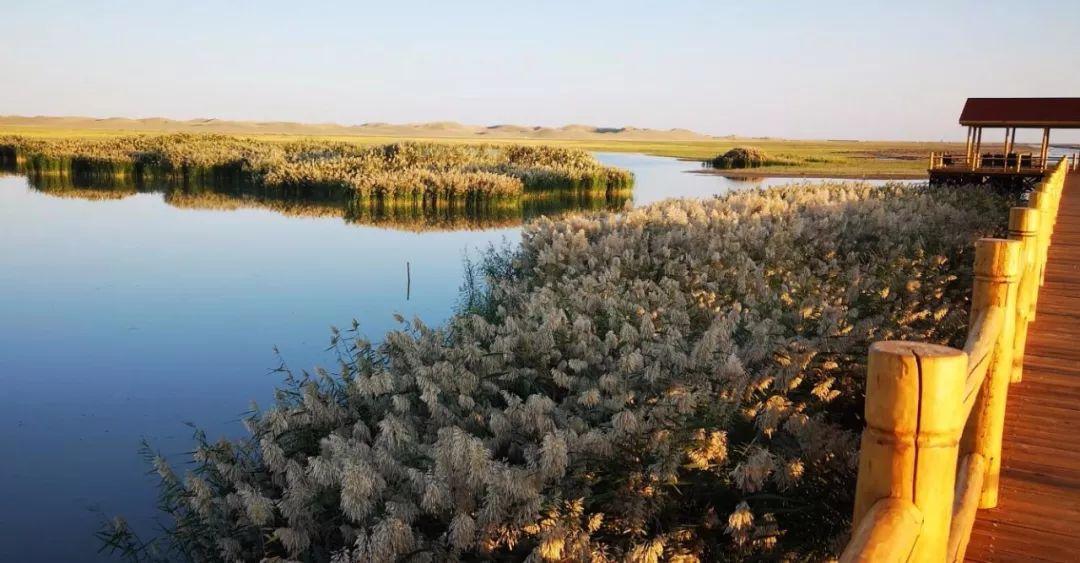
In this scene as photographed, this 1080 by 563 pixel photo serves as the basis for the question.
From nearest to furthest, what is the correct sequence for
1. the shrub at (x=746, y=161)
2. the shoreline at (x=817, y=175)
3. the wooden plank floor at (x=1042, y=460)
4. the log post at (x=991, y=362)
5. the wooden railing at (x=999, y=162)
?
the wooden plank floor at (x=1042, y=460), the log post at (x=991, y=362), the wooden railing at (x=999, y=162), the shoreline at (x=817, y=175), the shrub at (x=746, y=161)

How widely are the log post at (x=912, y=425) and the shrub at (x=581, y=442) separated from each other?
5.42 feet

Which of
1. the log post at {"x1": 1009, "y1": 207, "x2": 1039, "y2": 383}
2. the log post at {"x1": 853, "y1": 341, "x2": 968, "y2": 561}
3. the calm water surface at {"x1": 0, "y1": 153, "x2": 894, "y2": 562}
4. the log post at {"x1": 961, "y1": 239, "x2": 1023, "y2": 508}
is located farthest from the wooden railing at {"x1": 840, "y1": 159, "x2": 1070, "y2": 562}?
the calm water surface at {"x1": 0, "y1": 153, "x2": 894, "y2": 562}

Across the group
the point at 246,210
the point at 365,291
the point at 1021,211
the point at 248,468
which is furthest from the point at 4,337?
the point at 246,210

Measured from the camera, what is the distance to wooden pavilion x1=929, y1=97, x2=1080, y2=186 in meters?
26.5

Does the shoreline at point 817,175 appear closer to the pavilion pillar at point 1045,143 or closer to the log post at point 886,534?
the pavilion pillar at point 1045,143

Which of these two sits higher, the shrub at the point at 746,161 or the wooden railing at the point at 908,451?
the shrub at the point at 746,161

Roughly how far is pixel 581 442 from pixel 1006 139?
31.6 metres

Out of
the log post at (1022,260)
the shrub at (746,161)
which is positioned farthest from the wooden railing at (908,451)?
the shrub at (746,161)

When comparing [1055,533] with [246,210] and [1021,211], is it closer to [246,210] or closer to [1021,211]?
[1021,211]

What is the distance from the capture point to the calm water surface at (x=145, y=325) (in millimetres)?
7504

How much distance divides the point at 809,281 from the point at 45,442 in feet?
26.3

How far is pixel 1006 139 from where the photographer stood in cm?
3042

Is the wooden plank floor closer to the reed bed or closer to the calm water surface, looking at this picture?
the calm water surface

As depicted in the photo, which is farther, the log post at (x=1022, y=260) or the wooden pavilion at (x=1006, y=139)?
the wooden pavilion at (x=1006, y=139)
